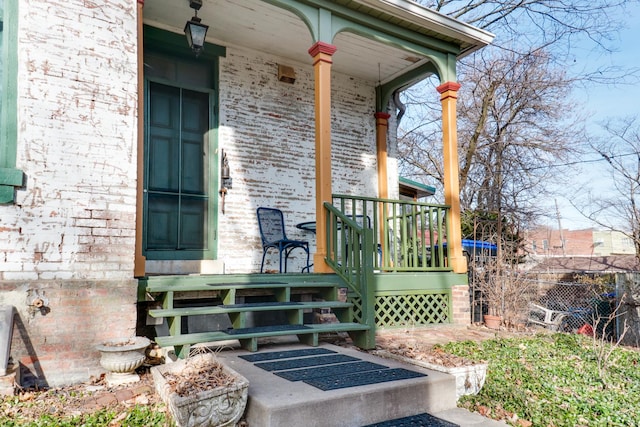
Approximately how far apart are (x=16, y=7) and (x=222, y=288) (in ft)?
8.37

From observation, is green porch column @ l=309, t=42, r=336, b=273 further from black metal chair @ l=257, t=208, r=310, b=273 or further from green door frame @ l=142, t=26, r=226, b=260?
green door frame @ l=142, t=26, r=226, b=260

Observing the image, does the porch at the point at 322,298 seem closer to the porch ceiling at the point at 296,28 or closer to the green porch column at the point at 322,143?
the green porch column at the point at 322,143

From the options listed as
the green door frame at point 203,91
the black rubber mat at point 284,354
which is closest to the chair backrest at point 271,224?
the green door frame at point 203,91

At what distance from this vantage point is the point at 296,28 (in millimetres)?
5414

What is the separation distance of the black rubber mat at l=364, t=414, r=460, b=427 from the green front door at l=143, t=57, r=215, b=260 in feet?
11.3

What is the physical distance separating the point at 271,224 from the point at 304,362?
115 inches

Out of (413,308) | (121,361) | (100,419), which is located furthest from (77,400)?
(413,308)

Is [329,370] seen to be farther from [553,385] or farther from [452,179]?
[452,179]

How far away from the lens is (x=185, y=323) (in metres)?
4.41

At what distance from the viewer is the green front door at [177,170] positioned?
201 inches

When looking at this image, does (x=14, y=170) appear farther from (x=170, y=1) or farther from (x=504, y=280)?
(x=504, y=280)

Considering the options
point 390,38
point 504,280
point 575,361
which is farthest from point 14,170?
point 504,280

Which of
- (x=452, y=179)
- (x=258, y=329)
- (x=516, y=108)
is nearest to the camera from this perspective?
(x=258, y=329)

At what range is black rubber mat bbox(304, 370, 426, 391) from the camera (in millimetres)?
2471
